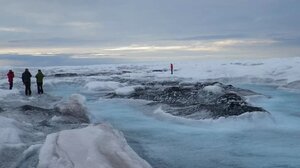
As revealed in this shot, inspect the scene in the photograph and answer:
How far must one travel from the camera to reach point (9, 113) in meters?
14.9

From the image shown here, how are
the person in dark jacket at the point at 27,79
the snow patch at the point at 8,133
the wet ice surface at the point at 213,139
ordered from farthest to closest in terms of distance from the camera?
the person in dark jacket at the point at 27,79 → the snow patch at the point at 8,133 → the wet ice surface at the point at 213,139

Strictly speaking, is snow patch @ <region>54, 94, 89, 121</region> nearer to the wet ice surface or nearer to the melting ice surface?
the melting ice surface

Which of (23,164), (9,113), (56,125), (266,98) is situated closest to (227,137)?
(56,125)

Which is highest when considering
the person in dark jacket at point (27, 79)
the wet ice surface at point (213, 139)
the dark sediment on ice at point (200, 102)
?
the person in dark jacket at point (27, 79)

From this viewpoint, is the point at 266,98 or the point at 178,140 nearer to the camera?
the point at 178,140

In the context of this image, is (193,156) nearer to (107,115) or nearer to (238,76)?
(107,115)

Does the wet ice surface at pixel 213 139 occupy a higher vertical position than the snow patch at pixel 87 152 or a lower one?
lower

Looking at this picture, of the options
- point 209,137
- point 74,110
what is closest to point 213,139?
point 209,137

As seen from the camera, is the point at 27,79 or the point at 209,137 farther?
the point at 27,79

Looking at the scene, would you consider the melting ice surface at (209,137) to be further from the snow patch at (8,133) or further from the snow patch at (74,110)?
the snow patch at (8,133)

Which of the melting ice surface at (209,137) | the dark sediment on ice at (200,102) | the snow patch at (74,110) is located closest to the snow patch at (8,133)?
the melting ice surface at (209,137)

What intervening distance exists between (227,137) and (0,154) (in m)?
6.82

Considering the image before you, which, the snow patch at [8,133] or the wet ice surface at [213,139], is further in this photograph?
the snow patch at [8,133]

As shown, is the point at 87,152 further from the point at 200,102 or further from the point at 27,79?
the point at 27,79
